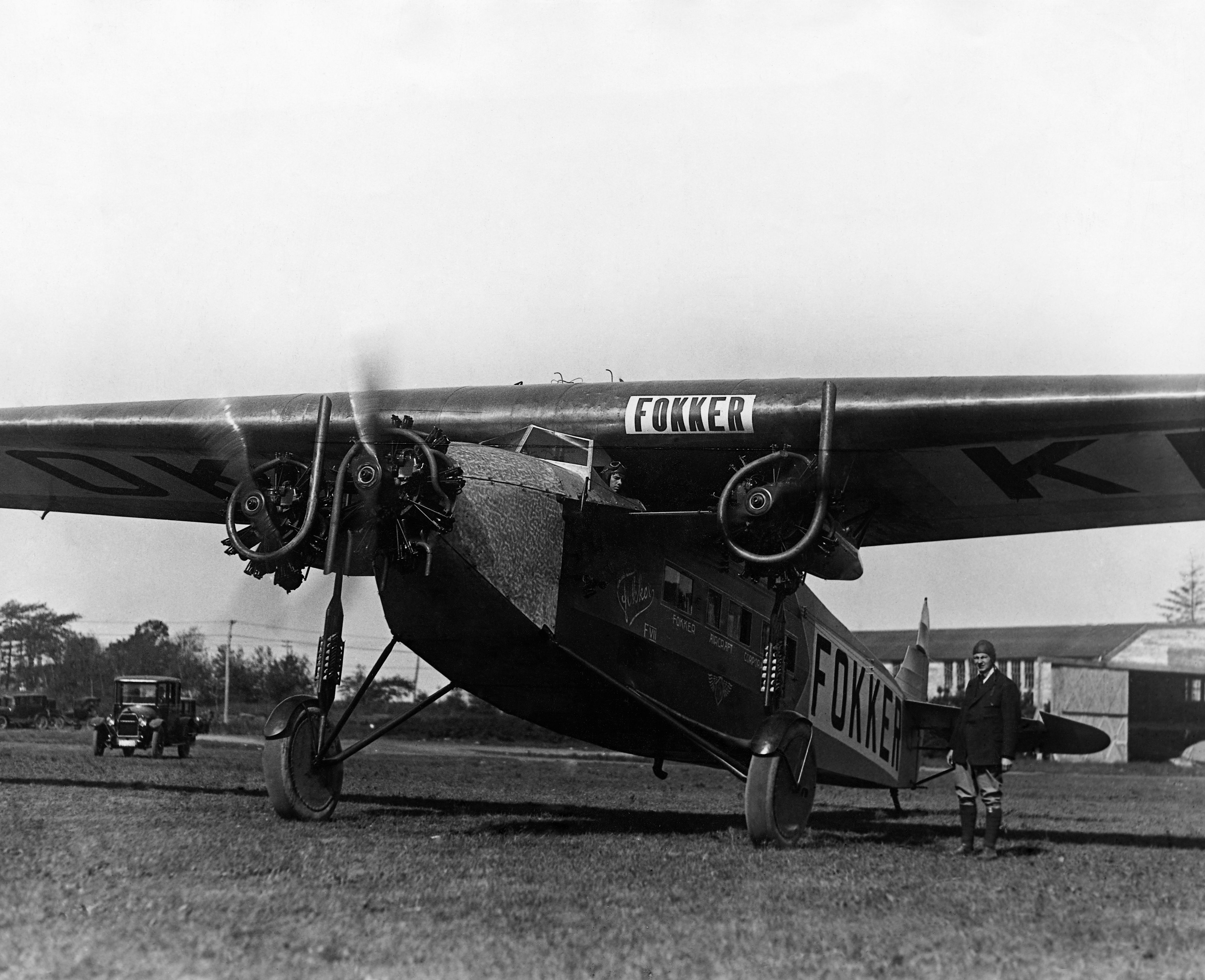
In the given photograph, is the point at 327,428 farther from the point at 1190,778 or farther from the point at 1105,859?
the point at 1190,778

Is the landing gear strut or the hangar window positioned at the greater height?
the hangar window

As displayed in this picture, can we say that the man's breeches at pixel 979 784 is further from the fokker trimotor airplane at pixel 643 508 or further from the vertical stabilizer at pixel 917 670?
the vertical stabilizer at pixel 917 670

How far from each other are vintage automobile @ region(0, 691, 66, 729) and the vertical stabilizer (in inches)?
1479

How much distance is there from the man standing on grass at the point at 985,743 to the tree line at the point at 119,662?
18.7m

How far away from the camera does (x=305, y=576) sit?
10.3m

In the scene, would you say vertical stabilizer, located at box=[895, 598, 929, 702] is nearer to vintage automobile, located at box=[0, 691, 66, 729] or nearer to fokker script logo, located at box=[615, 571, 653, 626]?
fokker script logo, located at box=[615, 571, 653, 626]

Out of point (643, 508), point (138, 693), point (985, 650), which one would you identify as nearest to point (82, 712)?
point (138, 693)

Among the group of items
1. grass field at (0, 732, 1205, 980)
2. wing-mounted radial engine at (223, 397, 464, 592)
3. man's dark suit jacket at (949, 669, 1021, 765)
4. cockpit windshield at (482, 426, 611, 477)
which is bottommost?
grass field at (0, 732, 1205, 980)

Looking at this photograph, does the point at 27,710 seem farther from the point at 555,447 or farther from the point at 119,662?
the point at 555,447

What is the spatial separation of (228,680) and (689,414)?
31.0 metres

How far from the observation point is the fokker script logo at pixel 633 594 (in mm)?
11188

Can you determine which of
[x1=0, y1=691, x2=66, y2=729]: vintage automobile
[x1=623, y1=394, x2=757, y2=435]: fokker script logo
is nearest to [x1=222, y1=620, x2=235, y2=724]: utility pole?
[x1=623, y1=394, x2=757, y2=435]: fokker script logo

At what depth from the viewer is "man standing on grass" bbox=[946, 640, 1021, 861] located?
410 inches

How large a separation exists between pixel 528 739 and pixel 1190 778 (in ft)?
79.5
